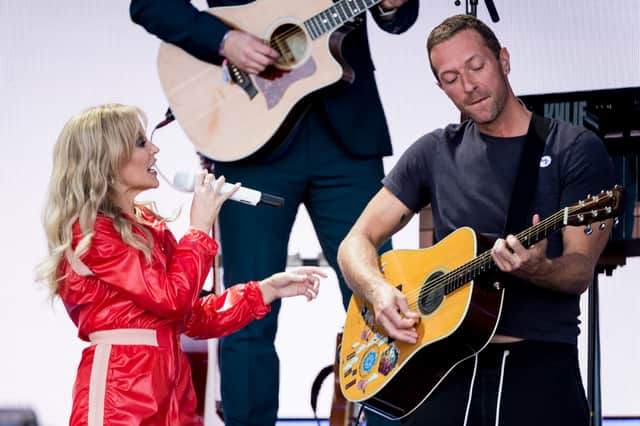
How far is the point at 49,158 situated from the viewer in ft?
14.2

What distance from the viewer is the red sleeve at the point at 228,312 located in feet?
9.30

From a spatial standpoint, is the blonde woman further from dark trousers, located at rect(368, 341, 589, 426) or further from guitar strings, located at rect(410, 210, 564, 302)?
dark trousers, located at rect(368, 341, 589, 426)

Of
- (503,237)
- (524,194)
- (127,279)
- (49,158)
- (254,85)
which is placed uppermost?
(254,85)

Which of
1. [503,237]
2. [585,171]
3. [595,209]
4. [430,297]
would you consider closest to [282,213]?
[430,297]

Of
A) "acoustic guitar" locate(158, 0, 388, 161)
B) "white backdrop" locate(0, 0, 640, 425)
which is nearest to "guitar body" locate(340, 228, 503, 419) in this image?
"acoustic guitar" locate(158, 0, 388, 161)

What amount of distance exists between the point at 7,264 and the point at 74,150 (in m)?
1.69

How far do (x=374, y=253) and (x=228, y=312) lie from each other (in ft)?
1.38

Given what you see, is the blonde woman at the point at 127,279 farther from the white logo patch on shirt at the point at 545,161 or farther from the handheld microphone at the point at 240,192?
the white logo patch on shirt at the point at 545,161

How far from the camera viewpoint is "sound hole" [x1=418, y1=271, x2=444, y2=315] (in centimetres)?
257

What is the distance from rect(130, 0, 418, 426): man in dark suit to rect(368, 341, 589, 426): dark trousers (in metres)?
0.70

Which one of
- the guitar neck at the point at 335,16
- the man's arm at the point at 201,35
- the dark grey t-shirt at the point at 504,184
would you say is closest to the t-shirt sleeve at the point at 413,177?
the dark grey t-shirt at the point at 504,184

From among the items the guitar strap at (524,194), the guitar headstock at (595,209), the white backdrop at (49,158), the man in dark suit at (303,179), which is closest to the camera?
the guitar headstock at (595,209)

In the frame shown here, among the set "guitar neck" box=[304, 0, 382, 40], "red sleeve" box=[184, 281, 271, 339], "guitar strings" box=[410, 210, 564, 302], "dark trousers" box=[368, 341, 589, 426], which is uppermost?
"guitar neck" box=[304, 0, 382, 40]

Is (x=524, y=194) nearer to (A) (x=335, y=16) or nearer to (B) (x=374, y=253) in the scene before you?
(B) (x=374, y=253)
